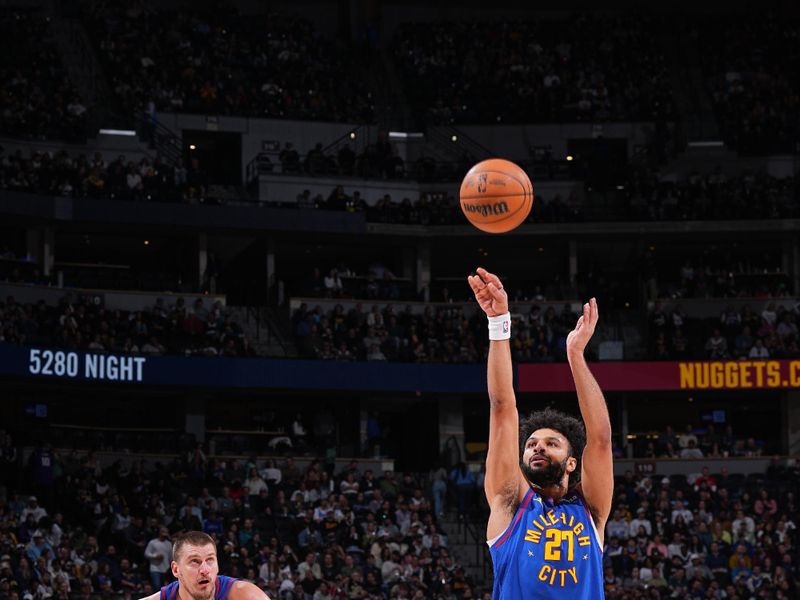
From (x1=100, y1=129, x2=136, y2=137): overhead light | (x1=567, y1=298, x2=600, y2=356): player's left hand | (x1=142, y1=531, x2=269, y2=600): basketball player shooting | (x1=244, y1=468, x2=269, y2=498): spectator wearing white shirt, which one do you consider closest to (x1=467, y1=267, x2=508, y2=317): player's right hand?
(x1=567, y1=298, x2=600, y2=356): player's left hand

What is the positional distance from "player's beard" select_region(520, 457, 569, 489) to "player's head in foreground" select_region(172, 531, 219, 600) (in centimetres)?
206

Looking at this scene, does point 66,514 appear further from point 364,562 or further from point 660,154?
point 660,154

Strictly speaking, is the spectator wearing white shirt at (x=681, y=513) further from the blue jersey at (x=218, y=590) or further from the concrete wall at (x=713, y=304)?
the blue jersey at (x=218, y=590)

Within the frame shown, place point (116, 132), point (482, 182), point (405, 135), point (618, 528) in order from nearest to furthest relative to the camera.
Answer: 1. point (482, 182)
2. point (618, 528)
3. point (116, 132)
4. point (405, 135)

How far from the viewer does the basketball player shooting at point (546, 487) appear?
24.5ft

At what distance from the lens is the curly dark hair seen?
25.3 ft

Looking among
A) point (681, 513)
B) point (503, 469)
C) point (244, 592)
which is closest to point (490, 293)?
point (503, 469)

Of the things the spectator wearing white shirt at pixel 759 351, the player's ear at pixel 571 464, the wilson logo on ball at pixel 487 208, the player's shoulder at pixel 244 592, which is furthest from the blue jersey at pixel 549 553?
the spectator wearing white shirt at pixel 759 351

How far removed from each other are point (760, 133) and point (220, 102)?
17.2m

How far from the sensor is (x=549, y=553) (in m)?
7.46

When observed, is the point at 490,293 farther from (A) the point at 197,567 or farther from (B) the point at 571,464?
(A) the point at 197,567

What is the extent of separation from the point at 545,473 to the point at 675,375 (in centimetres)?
3288

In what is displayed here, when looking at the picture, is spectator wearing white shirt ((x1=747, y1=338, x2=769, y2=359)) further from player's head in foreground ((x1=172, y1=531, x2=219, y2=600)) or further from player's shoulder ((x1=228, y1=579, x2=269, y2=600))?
player's head in foreground ((x1=172, y1=531, x2=219, y2=600))

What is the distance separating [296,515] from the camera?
31984 mm
